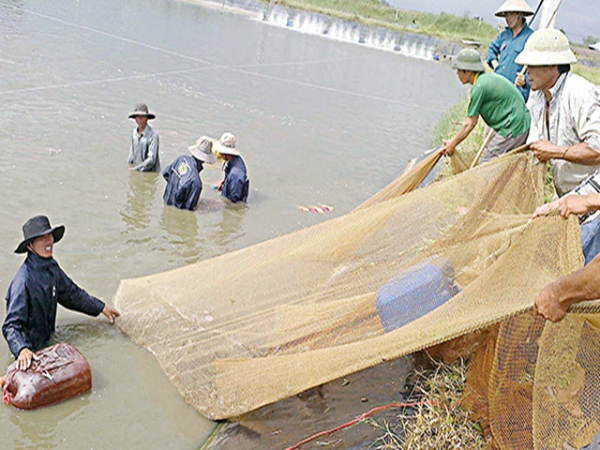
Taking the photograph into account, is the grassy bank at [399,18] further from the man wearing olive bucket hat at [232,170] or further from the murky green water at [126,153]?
the man wearing olive bucket hat at [232,170]

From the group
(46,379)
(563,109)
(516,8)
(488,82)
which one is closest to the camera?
(46,379)

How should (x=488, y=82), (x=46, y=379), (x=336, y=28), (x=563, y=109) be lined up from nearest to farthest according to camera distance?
(x=46, y=379), (x=563, y=109), (x=488, y=82), (x=336, y=28)

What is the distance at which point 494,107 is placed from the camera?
5.24 meters

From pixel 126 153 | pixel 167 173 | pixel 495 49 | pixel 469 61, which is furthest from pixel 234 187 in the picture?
pixel 495 49

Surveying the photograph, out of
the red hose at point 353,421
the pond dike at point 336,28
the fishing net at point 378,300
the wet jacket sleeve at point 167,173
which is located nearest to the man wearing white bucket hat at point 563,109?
the fishing net at point 378,300

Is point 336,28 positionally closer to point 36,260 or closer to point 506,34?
point 506,34

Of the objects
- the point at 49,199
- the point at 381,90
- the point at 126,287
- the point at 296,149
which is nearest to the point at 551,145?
the point at 126,287

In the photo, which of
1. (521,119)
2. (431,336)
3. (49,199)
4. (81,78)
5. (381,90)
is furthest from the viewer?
(381,90)

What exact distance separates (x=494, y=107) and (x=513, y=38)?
67.2 inches

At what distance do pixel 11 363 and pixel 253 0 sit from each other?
4564cm

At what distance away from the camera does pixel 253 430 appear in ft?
10.9

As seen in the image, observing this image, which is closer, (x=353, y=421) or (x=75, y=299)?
(x=353, y=421)

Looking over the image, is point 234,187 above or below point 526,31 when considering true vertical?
below

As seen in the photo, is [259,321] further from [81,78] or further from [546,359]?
[81,78]
